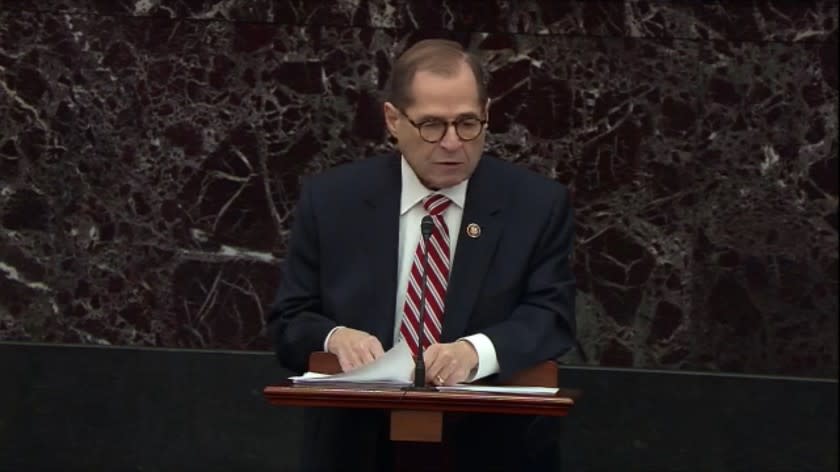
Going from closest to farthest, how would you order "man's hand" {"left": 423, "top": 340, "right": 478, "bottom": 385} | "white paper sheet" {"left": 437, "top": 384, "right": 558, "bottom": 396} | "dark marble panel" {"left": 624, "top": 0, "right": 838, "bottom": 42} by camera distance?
"white paper sheet" {"left": 437, "top": 384, "right": 558, "bottom": 396} < "man's hand" {"left": 423, "top": 340, "right": 478, "bottom": 385} < "dark marble panel" {"left": 624, "top": 0, "right": 838, "bottom": 42}

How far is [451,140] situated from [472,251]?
29 cm

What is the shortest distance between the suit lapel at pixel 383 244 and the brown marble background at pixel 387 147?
6.64 ft

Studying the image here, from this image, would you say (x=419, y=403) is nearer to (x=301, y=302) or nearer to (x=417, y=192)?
A: (x=301, y=302)

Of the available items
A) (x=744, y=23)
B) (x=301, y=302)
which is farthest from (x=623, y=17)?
(x=301, y=302)

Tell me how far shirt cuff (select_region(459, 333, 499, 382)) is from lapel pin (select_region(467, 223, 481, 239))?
0.34m

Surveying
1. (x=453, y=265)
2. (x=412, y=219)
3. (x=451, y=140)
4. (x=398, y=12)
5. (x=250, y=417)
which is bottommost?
(x=250, y=417)

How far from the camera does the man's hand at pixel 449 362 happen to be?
14.2 feet

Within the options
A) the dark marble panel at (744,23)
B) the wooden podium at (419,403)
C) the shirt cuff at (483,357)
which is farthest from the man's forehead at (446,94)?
the dark marble panel at (744,23)

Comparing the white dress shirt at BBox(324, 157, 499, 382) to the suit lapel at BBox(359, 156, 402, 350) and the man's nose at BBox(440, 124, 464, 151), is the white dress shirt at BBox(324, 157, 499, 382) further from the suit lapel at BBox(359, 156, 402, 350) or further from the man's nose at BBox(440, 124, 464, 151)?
the man's nose at BBox(440, 124, 464, 151)

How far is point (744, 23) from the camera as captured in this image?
22.4 ft

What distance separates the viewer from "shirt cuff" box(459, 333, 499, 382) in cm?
445

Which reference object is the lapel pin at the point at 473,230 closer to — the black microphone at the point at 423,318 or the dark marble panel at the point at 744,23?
the black microphone at the point at 423,318

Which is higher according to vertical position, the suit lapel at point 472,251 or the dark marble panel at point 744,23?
the dark marble panel at point 744,23

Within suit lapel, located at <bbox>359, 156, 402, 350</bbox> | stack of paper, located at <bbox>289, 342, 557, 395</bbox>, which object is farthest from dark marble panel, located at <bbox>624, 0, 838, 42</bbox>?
stack of paper, located at <bbox>289, 342, 557, 395</bbox>
